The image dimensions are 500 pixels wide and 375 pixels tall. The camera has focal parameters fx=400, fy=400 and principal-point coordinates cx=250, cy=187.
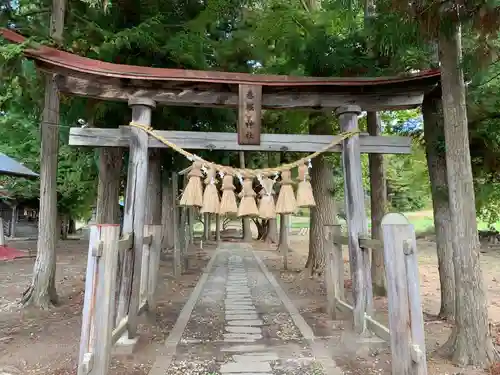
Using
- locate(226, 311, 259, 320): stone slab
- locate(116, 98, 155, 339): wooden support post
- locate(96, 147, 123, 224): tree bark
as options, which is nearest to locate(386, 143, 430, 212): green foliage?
locate(96, 147, 123, 224): tree bark

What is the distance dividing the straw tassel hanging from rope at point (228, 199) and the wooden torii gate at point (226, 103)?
1.31 ft

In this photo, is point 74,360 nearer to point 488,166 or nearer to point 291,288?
point 291,288

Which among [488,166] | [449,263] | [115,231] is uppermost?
→ [488,166]

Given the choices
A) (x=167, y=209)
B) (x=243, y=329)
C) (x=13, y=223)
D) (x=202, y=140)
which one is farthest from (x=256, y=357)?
(x=13, y=223)

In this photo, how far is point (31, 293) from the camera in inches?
260

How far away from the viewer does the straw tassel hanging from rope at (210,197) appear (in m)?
4.91

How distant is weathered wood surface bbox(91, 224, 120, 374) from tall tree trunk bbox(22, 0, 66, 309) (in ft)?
12.4

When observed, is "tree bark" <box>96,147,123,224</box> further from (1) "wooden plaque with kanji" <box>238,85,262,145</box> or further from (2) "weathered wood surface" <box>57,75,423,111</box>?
(1) "wooden plaque with kanji" <box>238,85,262,145</box>

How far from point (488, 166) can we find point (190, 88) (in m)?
4.77

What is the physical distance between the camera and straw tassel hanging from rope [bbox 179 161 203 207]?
194 inches

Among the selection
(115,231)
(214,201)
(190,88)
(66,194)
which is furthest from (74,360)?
(66,194)

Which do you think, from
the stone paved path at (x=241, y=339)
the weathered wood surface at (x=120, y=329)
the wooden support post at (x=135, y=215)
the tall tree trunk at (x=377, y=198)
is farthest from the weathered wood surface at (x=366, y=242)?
the weathered wood surface at (x=120, y=329)

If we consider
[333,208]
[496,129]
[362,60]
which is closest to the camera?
[496,129]

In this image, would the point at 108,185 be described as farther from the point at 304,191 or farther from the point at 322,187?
the point at 304,191
